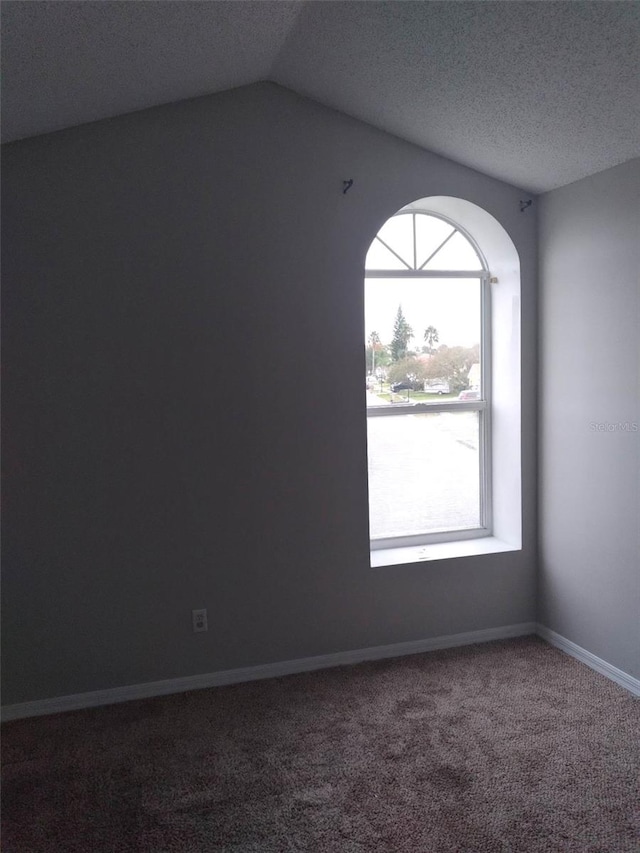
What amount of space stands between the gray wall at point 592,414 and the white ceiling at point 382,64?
0.93ft

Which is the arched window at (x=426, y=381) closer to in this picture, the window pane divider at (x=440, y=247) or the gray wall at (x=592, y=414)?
the window pane divider at (x=440, y=247)

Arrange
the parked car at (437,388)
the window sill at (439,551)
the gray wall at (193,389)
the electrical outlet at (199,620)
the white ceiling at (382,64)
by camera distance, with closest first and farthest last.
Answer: the white ceiling at (382,64) → the gray wall at (193,389) → the electrical outlet at (199,620) → the window sill at (439,551) → the parked car at (437,388)

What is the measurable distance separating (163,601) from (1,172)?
6.63 ft

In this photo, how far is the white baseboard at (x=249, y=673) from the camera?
2980mm

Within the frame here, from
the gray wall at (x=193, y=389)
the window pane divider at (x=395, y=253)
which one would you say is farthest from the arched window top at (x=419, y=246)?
the gray wall at (x=193, y=389)

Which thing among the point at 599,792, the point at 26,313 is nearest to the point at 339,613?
the point at 599,792

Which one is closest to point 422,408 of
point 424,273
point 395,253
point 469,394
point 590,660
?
point 469,394

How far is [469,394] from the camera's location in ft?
12.5

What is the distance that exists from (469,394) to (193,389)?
1613 mm

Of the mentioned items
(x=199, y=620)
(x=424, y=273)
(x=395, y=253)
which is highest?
(x=395, y=253)

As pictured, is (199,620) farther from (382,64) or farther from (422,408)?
(382,64)

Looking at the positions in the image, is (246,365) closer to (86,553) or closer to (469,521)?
(86,553)

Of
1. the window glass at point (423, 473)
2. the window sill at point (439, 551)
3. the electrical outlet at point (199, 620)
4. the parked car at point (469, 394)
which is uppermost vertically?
the parked car at point (469, 394)

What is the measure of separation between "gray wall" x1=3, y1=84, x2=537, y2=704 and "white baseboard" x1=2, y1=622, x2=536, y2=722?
41mm
